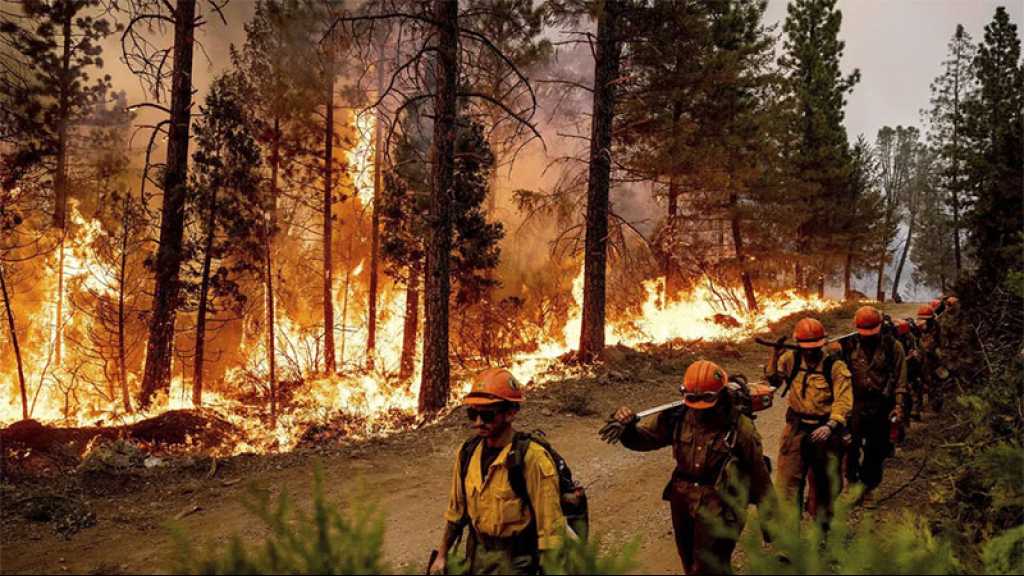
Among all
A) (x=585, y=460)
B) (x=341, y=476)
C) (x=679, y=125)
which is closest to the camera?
(x=341, y=476)

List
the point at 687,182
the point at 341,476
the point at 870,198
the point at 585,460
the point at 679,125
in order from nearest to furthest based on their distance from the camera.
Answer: the point at 341,476, the point at 585,460, the point at 679,125, the point at 687,182, the point at 870,198

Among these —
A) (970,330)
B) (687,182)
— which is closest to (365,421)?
(970,330)

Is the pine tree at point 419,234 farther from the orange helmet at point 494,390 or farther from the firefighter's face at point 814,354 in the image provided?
the orange helmet at point 494,390

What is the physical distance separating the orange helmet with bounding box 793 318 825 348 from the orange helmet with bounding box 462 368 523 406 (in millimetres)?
3745

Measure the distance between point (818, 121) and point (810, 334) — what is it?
1207 inches

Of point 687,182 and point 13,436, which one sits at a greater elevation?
point 687,182

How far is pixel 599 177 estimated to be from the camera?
1424 centimetres

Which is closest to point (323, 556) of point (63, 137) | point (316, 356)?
point (316, 356)

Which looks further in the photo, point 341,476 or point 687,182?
point 687,182

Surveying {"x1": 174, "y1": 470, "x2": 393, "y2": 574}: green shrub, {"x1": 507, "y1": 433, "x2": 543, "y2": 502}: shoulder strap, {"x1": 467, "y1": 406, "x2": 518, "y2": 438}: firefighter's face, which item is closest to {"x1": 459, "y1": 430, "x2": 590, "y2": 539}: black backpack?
{"x1": 507, "y1": 433, "x2": 543, "y2": 502}: shoulder strap

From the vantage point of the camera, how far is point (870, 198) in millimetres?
35812

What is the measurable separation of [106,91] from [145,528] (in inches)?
947

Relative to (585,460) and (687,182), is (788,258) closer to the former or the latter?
(687,182)

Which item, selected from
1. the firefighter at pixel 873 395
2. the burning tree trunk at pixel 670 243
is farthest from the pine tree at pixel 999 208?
the burning tree trunk at pixel 670 243
